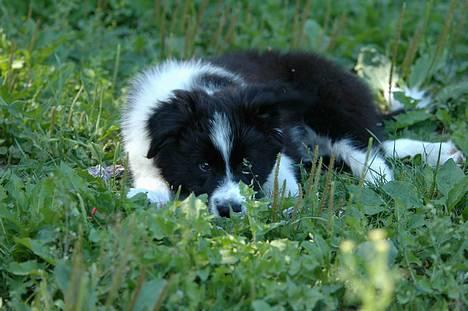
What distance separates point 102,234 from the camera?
129 inches

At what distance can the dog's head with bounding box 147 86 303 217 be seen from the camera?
4.19 metres

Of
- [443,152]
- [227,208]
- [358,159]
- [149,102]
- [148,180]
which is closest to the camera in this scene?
[227,208]

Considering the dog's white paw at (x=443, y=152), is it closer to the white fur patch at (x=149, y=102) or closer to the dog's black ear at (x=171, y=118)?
the white fur patch at (x=149, y=102)

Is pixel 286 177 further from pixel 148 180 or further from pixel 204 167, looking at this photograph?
pixel 148 180

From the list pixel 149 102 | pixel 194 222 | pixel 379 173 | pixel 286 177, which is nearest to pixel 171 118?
pixel 149 102

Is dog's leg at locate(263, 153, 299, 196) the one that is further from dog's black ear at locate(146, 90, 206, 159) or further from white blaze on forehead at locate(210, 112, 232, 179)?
dog's black ear at locate(146, 90, 206, 159)

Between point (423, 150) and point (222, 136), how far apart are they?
150cm

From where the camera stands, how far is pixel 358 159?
5195mm

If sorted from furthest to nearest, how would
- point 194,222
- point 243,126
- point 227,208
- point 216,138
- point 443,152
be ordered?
point 443,152
point 243,126
point 216,138
point 227,208
point 194,222

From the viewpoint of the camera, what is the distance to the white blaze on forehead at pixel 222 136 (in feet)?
13.7

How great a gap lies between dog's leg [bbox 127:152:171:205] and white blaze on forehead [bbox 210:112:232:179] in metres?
0.41

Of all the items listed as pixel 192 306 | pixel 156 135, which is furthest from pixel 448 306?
pixel 156 135

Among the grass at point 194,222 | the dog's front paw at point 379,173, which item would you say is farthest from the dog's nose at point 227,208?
the dog's front paw at point 379,173

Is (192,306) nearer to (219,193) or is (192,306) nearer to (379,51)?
(219,193)
